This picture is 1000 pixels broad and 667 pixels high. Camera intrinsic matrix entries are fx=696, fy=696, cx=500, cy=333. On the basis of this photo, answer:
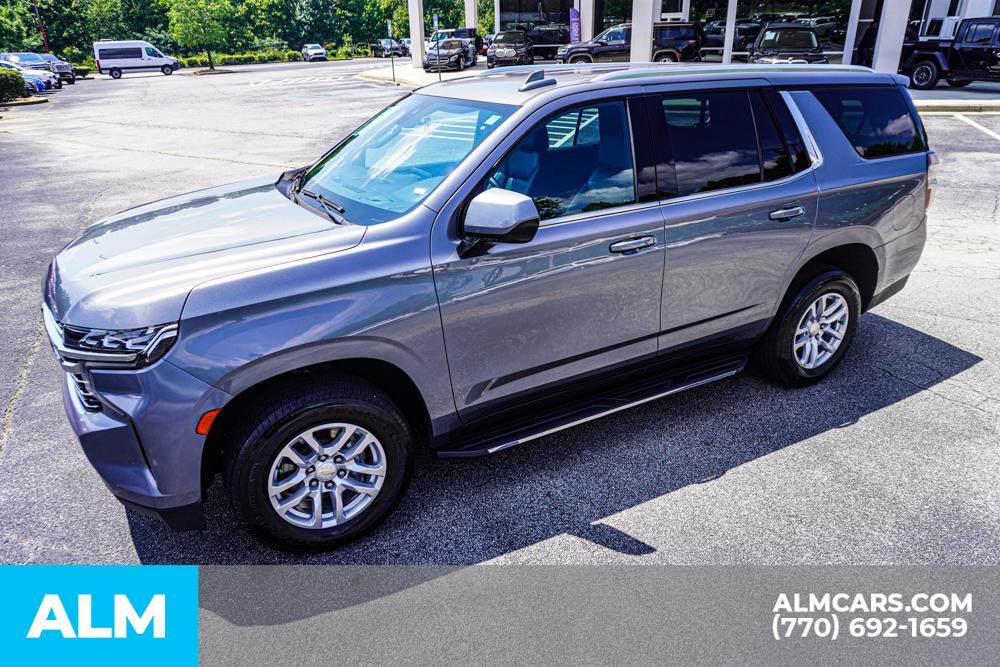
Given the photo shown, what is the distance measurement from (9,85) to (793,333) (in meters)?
32.2

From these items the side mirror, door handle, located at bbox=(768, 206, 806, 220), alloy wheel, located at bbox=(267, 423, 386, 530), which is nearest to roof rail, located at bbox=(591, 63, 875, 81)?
door handle, located at bbox=(768, 206, 806, 220)

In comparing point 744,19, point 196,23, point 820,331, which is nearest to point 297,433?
point 820,331

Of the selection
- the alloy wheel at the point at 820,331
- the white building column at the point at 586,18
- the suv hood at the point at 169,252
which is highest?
the white building column at the point at 586,18

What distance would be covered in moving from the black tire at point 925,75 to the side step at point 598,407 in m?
20.7

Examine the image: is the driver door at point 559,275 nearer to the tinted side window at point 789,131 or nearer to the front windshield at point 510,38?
the tinted side window at point 789,131

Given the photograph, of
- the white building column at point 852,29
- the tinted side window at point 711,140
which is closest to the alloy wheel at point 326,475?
the tinted side window at point 711,140

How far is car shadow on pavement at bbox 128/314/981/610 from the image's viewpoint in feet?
10.5

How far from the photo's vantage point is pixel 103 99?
28.9m

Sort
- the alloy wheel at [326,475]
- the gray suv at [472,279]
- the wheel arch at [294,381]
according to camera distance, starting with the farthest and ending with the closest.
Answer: the alloy wheel at [326,475], the wheel arch at [294,381], the gray suv at [472,279]

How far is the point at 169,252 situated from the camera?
3020mm

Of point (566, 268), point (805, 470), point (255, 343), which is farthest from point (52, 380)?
point (805, 470)

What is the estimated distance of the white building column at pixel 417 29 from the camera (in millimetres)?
35219

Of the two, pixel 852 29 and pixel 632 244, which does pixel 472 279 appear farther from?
pixel 852 29

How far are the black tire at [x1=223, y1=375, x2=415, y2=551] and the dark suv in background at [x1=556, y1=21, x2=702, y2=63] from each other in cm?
2685
